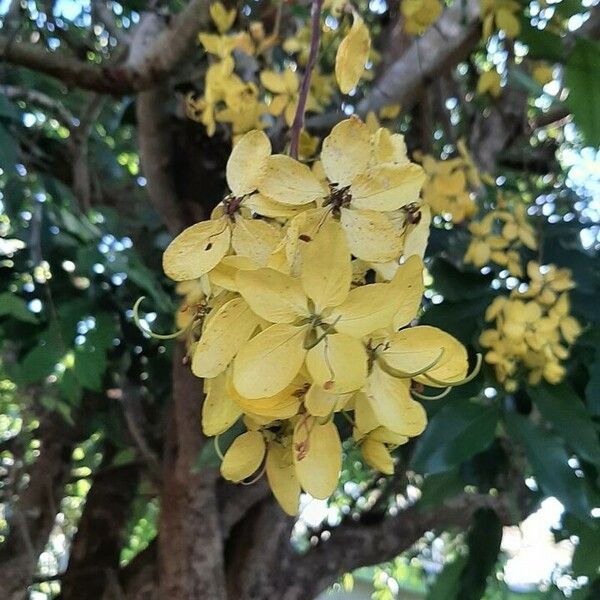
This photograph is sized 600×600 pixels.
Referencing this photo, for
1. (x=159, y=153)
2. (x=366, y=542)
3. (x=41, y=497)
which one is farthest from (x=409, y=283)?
(x=41, y=497)

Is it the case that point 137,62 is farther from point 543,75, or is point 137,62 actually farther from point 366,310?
point 366,310

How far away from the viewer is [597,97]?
0.50 meters

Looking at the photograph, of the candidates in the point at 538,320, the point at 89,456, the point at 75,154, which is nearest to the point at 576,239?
the point at 538,320

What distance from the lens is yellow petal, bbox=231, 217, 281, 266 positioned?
220 mm

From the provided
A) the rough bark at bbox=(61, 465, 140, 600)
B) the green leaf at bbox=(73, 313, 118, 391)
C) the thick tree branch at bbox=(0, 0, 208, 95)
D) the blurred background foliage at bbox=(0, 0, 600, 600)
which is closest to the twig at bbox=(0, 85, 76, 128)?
the blurred background foliage at bbox=(0, 0, 600, 600)

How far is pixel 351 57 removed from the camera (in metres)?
0.26

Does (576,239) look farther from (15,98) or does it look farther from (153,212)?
(15,98)

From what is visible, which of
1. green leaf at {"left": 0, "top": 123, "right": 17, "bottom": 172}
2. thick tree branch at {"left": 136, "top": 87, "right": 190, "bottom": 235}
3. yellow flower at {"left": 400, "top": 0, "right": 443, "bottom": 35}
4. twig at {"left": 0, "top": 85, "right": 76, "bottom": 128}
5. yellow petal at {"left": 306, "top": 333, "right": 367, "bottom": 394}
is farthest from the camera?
twig at {"left": 0, "top": 85, "right": 76, "bottom": 128}

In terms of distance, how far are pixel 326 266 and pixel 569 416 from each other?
420mm

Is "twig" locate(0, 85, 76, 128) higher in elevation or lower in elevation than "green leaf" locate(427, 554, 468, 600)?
higher

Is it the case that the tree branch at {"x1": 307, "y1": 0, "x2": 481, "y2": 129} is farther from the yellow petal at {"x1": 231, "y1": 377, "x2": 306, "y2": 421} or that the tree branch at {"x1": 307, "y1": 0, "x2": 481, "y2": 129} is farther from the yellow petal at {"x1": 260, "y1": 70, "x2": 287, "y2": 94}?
the yellow petal at {"x1": 231, "y1": 377, "x2": 306, "y2": 421}

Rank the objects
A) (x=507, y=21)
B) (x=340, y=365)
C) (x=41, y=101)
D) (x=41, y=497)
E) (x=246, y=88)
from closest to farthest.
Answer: (x=340, y=365)
(x=507, y=21)
(x=246, y=88)
(x=41, y=101)
(x=41, y=497)

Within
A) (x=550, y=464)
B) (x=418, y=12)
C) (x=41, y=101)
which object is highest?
(x=41, y=101)

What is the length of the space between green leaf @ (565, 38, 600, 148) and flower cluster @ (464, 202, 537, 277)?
0.15m
